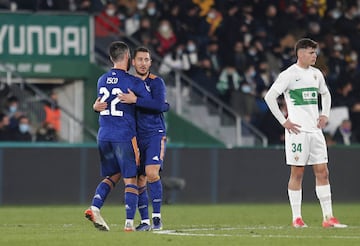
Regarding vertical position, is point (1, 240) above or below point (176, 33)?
below

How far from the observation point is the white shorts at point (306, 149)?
1569 centimetres

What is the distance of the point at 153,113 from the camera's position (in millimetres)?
14906

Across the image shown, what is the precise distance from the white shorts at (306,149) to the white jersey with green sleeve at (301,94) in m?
0.10

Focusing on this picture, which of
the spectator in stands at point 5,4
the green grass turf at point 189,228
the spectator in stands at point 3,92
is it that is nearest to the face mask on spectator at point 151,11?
the spectator in stands at point 5,4

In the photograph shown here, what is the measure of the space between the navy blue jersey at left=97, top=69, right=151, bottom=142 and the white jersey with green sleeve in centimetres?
214

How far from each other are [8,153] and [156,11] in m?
6.23

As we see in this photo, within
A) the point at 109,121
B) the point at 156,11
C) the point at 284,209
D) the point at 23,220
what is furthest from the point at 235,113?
the point at 109,121

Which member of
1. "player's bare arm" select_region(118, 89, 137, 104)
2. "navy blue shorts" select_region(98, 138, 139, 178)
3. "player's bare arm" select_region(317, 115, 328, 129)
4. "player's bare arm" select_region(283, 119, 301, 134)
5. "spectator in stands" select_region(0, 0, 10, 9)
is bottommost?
"navy blue shorts" select_region(98, 138, 139, 178)

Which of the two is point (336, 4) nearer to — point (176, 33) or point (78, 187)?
point (176, 33)

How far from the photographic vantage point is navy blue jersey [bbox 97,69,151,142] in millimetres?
14484

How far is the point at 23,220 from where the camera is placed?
18.6 meters

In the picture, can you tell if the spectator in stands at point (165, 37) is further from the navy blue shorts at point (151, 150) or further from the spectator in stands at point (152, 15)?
the navy blue shorts at point (151, 150)

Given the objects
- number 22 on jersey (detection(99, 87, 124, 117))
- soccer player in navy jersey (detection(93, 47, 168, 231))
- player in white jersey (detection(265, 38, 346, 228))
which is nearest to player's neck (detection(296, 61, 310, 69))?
player in white jersey (detection(265, 38, 346, 228))

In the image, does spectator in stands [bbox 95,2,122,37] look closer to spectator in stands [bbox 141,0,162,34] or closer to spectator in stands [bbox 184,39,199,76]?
spectator in stands [bbox 141,0,162,34]
